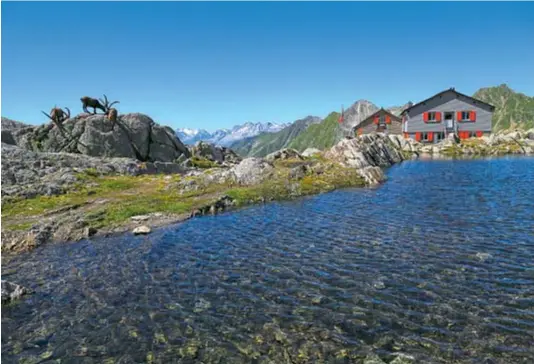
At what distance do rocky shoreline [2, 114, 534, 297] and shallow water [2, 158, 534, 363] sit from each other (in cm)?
338

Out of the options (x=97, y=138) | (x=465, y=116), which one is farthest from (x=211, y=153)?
(x=465, y=116)

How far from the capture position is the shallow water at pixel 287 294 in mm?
10453

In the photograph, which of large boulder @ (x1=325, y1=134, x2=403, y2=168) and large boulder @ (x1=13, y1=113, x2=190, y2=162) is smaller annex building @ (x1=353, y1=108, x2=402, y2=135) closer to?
large boulder @ (x1=325, y1=134, x2=403, y2=168)

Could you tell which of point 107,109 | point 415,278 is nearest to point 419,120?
point 107,109

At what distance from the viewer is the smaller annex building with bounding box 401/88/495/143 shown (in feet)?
350

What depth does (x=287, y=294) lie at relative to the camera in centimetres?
1395

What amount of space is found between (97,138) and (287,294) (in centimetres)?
4753

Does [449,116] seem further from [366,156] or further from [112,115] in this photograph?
[112,115]

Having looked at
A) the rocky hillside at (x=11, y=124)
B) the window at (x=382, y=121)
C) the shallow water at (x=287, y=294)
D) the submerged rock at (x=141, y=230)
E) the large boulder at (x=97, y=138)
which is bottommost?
the shallow water at (x=287, y=294)

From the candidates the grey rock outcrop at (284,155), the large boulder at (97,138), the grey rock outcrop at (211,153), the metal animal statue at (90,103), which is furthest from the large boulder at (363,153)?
the metal animal statue at (90,103)

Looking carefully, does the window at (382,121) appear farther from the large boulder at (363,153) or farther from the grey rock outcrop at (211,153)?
the grey rock outcrop at (211,153)

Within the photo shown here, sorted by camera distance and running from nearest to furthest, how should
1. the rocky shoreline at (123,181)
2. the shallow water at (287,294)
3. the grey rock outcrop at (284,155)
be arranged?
the shallow water at (287,294), the rocky shoreline at (123,181), the grey rock outcrop at (284,155)

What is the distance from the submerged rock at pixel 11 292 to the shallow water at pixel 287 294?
50 centimetres

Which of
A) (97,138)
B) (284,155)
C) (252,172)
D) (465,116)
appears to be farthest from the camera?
(465,116)
